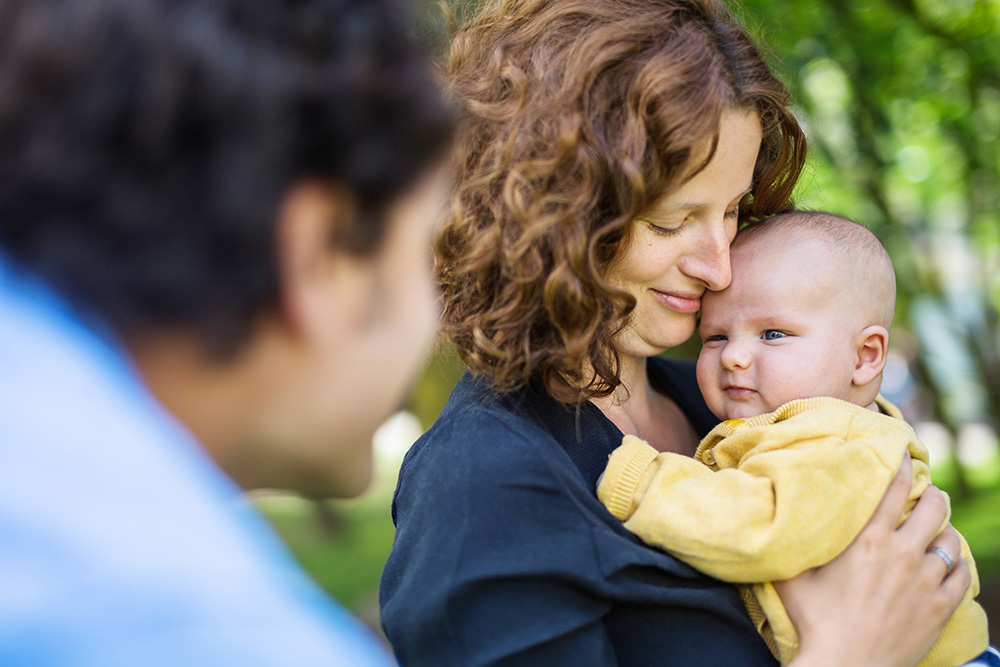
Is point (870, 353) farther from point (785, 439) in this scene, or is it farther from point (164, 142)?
point (164, 142)

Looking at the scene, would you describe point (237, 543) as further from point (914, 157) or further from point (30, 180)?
point (914, 157)

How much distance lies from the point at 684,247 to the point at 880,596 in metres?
0.89

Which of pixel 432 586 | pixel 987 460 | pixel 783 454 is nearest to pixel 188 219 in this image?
pixel 432 586

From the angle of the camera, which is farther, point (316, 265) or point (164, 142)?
point (316, 265)

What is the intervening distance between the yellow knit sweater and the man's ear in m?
0.94

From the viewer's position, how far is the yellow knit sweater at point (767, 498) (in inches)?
68.4

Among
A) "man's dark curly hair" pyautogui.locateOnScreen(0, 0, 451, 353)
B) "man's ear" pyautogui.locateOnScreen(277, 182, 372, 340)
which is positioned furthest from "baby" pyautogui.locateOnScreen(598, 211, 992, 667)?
"man's dark curly hair" pyautogui.locateOnScreen(0, 0, 451, 353)

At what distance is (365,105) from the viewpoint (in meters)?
0.99

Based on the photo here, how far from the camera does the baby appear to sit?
1.76 m

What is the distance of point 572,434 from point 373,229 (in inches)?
38.3

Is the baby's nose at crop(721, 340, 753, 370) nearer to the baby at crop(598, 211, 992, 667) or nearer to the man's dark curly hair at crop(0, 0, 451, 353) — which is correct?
the baby at crop(598, 211, 992, 667)

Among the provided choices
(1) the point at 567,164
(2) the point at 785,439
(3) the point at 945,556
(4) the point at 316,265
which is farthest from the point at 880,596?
(4) the point at 316,265

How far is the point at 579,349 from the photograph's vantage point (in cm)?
180

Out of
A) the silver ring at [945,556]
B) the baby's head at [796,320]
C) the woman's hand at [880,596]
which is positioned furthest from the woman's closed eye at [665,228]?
the silver ring at [945,556]
